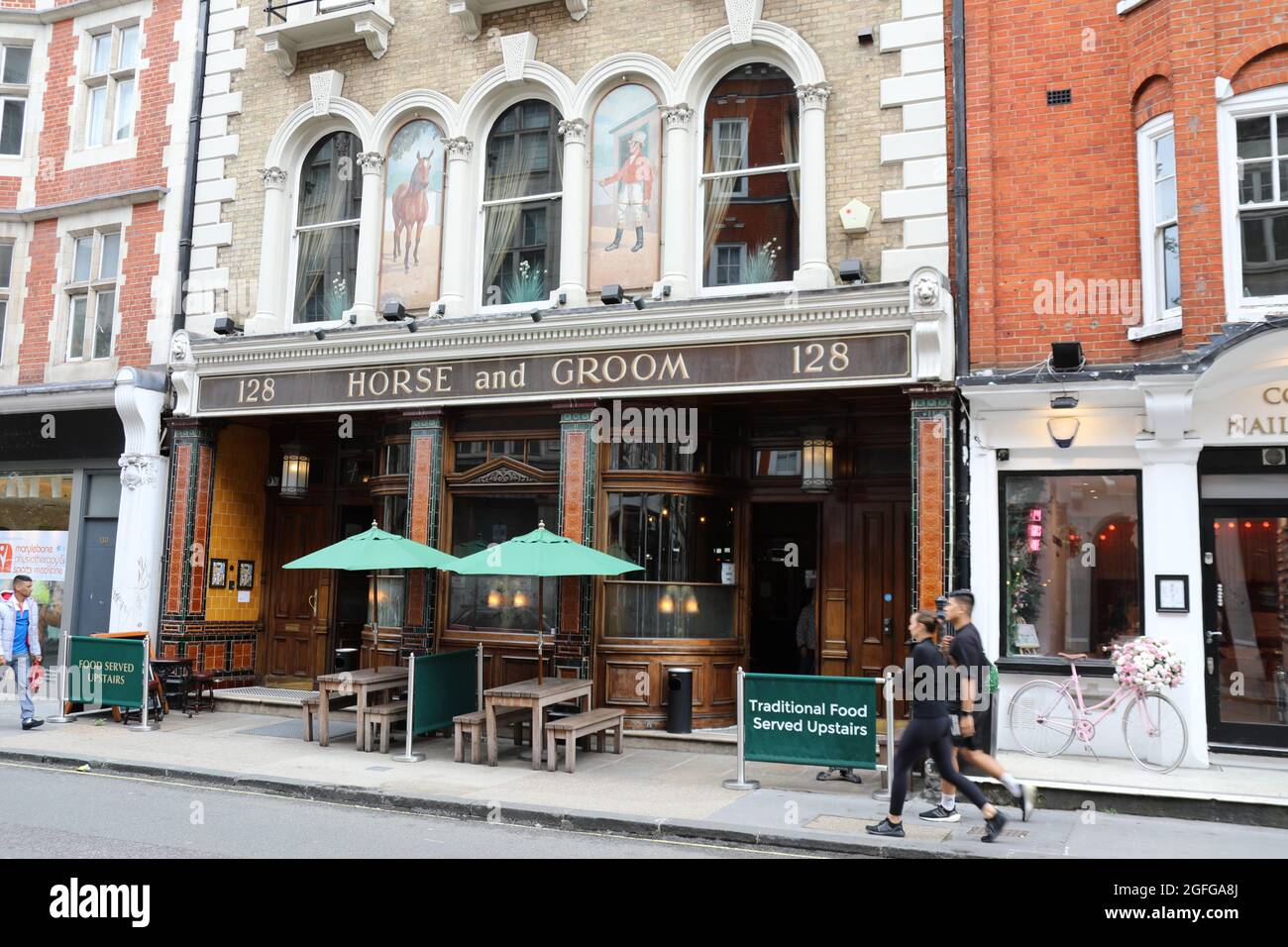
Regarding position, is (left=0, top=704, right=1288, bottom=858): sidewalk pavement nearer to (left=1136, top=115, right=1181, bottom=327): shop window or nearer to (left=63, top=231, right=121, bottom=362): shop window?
(left=1136, top=115, right=1181, bottom=327): shop window

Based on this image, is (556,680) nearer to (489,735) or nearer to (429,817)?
(489,735)

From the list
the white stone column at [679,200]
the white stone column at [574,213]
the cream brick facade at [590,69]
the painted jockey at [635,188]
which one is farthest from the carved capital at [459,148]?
the white stone column at [679,200]

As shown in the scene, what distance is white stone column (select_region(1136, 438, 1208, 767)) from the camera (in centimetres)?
1064

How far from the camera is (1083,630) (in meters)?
11.4

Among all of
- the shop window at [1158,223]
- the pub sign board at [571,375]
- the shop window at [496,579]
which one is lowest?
the shop window at [496,579]

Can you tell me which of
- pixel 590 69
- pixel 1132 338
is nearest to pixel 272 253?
pixel 590 69

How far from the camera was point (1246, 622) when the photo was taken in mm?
11039

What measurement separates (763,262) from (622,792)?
22.0 feet

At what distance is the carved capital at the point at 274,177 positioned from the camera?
15742mm

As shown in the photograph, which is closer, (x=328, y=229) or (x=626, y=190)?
(x=626, y=190)

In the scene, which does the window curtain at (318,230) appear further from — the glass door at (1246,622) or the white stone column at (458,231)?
the glass door at (1246,622)

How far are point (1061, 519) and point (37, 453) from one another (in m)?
15.9

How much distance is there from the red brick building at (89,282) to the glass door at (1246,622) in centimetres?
1433

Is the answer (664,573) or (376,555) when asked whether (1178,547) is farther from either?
(376,555)
